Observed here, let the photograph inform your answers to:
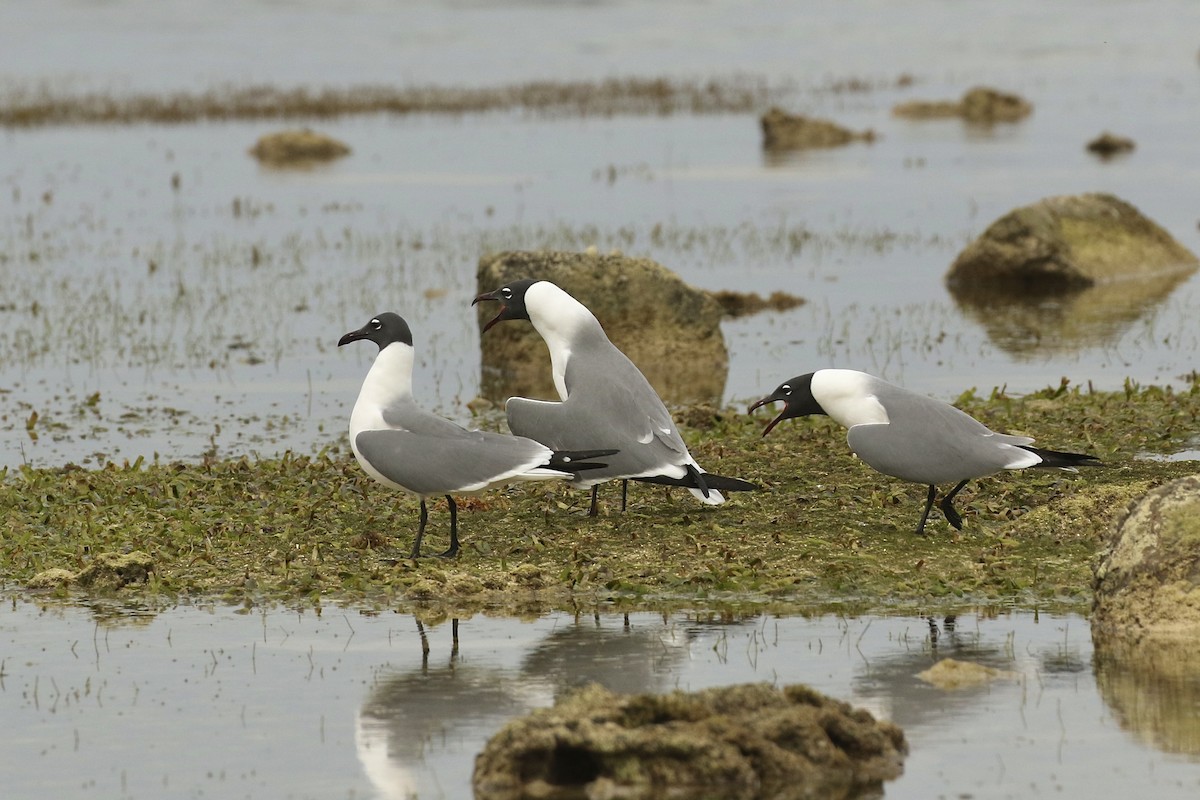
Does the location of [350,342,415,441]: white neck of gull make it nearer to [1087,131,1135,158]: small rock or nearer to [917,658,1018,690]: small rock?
[917,658,1018,690]: small rock

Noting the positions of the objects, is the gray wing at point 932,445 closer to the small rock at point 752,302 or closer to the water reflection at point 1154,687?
the water reflection at point 1154,687

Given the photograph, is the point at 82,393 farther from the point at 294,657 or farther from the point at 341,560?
the point at 294,657

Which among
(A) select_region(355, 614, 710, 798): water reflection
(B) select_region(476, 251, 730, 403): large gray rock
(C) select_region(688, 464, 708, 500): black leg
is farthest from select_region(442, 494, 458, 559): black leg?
(B) select_region(476, 251, 730, 403): large gray rock

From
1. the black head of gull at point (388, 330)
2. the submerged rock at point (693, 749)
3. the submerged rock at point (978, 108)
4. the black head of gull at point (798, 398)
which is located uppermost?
the submerged rock at point (978, 108)

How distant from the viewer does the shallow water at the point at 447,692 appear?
26.6ft

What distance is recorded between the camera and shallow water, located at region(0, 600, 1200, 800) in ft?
26.6

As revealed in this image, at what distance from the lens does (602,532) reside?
12.8 metres

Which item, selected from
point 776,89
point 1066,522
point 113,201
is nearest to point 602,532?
point 1066,522

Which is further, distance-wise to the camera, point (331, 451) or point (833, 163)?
point (833, 163)

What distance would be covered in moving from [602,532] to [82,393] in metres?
9.38

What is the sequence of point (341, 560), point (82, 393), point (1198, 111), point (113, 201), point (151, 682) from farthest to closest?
point (1198, 111)
point (113, 201)
point (82, 393)
point (341, 560)
point (151, 682)

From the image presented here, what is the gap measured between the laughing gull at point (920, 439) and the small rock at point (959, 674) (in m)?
2.59

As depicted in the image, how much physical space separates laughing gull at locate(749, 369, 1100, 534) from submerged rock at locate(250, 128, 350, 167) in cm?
3623

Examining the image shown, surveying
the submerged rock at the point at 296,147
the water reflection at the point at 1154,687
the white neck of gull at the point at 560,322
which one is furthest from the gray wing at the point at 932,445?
the submerged rock at the point at 296,147
